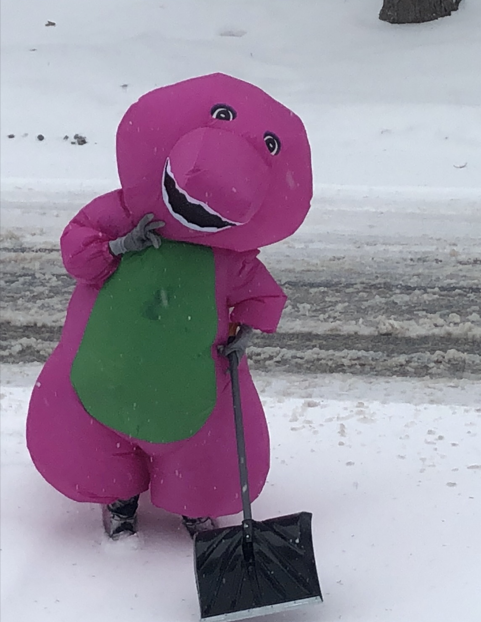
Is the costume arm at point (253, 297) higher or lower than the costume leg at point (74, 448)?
higher

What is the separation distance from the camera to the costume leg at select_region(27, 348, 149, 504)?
2342 mm

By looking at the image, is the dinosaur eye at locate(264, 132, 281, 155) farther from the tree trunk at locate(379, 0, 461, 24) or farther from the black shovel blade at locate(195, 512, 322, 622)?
the tree trunk at locate(379, 0, 461, 24)

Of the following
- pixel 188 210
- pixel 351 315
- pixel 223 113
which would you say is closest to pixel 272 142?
pixel 223 113

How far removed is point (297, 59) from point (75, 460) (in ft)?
27.3

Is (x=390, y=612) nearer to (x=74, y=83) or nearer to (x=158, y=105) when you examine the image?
(x=158, y=105)

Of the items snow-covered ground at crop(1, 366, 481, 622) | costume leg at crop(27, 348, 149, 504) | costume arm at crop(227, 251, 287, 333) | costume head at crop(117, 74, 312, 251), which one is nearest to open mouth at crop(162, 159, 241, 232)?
costume head at crop(117, 74, 312, 251)

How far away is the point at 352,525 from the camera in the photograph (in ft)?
8.14

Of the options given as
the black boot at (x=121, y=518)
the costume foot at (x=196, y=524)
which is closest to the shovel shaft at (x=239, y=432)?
the costume foot at (x=196, y=524)

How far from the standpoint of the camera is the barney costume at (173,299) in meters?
2.07

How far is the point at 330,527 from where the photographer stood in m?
2.49

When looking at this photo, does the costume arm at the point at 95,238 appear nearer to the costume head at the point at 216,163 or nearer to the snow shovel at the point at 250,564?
the costume head at the point at 216,163

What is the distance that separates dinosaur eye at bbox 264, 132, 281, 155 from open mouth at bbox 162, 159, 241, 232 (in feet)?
0.66

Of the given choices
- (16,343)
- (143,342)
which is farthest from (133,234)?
(16,343)

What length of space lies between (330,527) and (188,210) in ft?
3.28
